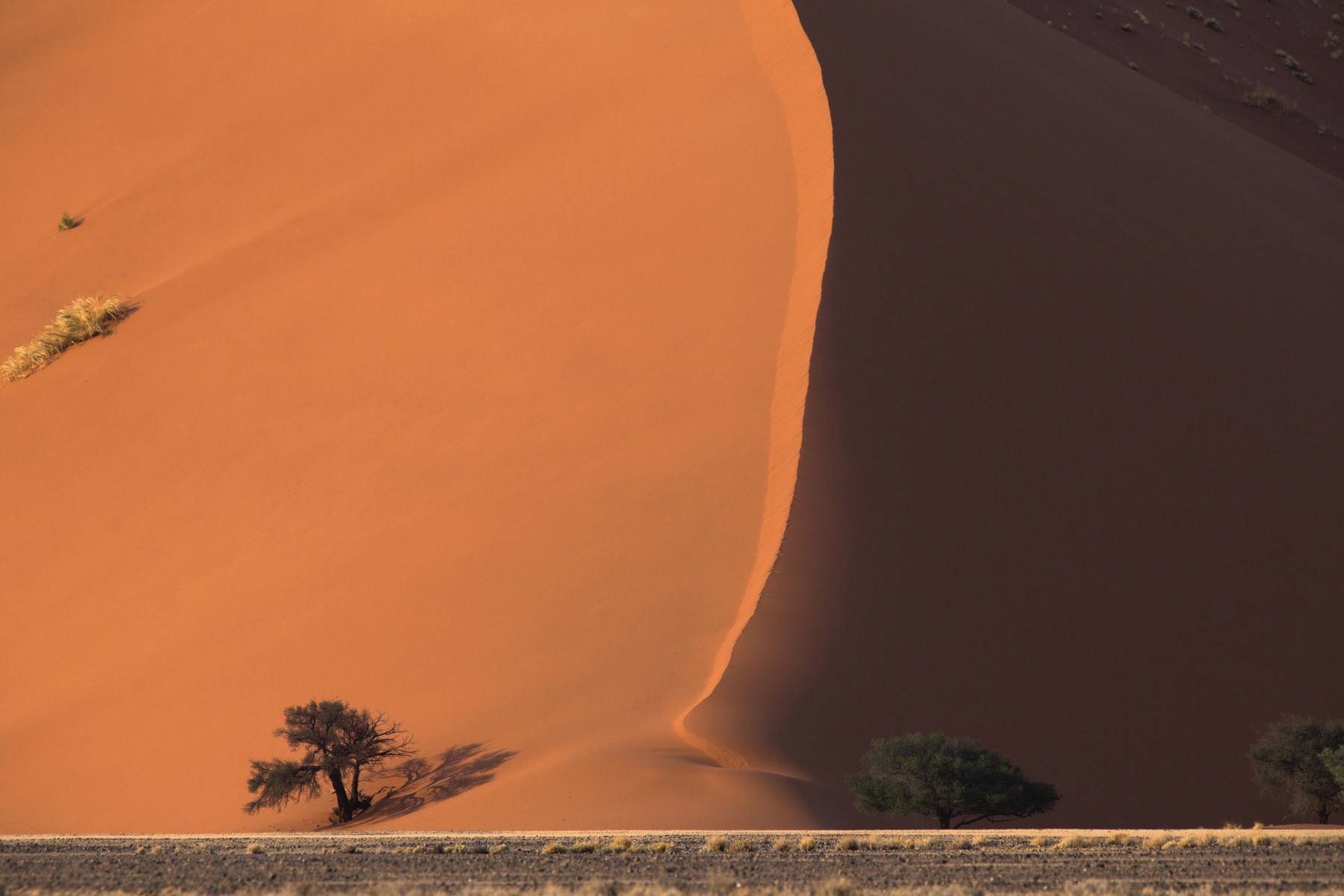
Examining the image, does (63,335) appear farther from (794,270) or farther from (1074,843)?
(1074,843)

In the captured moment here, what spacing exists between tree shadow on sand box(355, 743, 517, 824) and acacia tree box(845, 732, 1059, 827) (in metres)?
2.62

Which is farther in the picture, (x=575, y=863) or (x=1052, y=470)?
(x=1052, y=470)

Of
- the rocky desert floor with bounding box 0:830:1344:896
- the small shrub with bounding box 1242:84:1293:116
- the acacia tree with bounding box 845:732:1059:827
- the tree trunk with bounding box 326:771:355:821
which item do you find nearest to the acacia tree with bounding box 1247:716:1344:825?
the rocky desert floor with bounding box 0:830:1344:896

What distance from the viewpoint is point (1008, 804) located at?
30.6 feet

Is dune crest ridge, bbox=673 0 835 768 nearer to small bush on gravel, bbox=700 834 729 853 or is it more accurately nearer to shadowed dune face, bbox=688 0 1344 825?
shadowed dune face, bbox=688 0 1344 825

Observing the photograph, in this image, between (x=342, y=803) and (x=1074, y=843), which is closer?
(x=1074, y=843)

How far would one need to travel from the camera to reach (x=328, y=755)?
9750 millimetres

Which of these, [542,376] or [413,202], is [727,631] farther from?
[413,202]

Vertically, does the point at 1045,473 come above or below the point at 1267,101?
below

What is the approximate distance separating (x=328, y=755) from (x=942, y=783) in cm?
440

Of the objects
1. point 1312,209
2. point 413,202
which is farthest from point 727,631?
point 1312,209

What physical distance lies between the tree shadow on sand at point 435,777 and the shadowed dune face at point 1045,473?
157cm

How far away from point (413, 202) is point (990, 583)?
872 cm

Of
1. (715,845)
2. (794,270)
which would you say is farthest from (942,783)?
(794,270)
